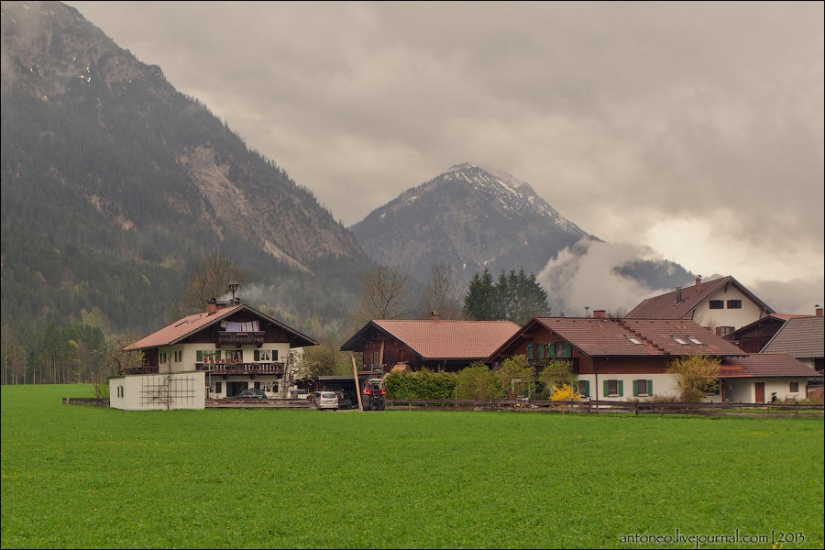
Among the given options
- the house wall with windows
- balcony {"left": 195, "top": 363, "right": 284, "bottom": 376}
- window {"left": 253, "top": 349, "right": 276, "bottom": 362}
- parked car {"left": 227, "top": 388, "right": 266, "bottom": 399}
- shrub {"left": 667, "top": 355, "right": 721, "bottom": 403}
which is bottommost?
parked car {"left": 227, "top": 388, "right": 266, "bottom": 399}

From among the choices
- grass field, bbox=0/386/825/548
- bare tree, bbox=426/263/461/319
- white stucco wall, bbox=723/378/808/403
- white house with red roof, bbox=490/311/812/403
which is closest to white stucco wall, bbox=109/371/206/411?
white house with red roof, bbox=490/311/812/403

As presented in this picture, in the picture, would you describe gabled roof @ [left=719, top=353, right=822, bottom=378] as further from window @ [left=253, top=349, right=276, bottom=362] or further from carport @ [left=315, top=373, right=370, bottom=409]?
window @ [left=253, top=349, right=276, bottom=362]

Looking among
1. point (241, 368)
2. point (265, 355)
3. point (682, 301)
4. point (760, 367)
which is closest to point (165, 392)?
point (241, 368)

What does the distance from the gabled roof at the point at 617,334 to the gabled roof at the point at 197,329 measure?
24330mm

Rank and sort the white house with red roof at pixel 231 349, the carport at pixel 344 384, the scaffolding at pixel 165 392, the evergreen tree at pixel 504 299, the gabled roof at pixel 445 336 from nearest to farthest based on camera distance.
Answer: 1. the scaffolding at pixel 165 392
2. the gabled roof at pixel 445 336
3. the white house with red roof at pixel 231 349
4. the carport at pixel 344 384
5. the evergreen tree at pixel 504 299

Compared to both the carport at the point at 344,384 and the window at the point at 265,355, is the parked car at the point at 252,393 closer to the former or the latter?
the window at the point at 265,355

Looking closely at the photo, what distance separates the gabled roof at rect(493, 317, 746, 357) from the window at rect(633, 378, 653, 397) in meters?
1.71

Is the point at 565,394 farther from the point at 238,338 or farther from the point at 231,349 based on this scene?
the point at 231,349

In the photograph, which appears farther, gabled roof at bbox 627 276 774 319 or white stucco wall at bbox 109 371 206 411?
gabled roof at bbox 627 276 774 319

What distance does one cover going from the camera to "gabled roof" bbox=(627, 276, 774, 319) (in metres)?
62.0

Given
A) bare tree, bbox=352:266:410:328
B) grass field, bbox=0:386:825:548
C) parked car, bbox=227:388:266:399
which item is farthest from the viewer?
bare tree, bbox=352:266:410:328

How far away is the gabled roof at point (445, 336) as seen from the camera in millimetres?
70250

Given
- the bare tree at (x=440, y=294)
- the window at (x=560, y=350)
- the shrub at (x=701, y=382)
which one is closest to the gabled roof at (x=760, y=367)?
the shrub at (x=701, y=382)

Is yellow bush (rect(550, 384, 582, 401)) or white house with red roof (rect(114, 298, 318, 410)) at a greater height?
white house with red roof (rect(114, 298, 318, 410))
